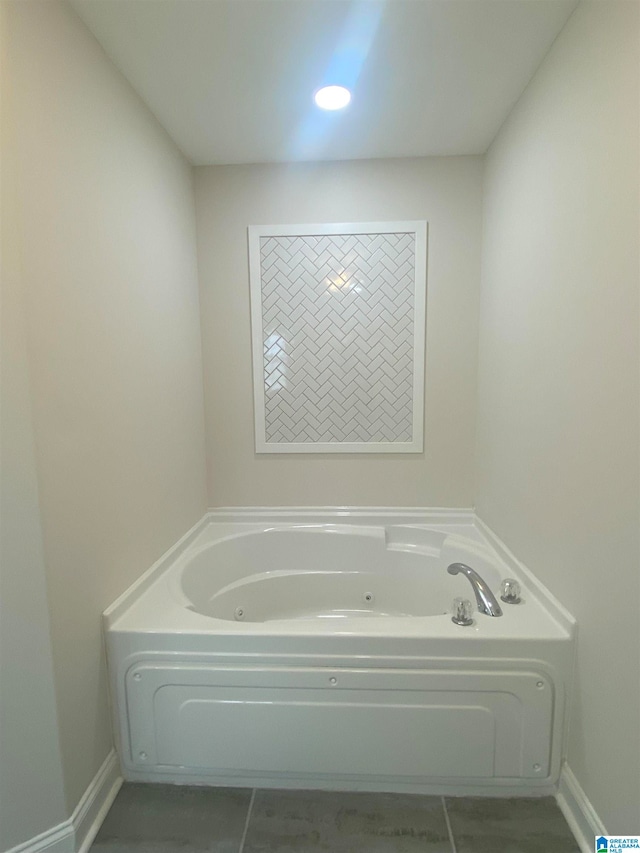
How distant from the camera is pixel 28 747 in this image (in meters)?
1.20

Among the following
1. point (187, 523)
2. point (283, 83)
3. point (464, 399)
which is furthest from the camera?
point (464, 399)

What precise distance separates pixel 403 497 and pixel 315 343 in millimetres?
983

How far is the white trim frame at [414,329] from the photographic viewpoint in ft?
7.48

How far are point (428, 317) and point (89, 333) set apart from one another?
1632mm

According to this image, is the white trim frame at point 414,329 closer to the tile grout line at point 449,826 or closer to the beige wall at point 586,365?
the beige wall at point 586,365

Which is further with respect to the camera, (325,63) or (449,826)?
(325,63)

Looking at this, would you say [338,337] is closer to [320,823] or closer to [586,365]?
[586,365]

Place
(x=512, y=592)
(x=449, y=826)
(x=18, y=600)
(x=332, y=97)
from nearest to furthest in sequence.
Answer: (x=18, y=600)
(x=449, y=826)
(x=512, y=592)
(x=332, y=97)

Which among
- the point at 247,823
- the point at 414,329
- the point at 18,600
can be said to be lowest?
the point at 247,823

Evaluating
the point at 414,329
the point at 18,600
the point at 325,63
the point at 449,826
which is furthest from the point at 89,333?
the point at 449,826

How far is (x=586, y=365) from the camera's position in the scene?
4.17 feet

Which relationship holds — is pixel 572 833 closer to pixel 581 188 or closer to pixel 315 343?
pixel 581 188

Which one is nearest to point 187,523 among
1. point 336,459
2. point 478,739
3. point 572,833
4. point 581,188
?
point 336,459

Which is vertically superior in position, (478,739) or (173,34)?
(173,34)
